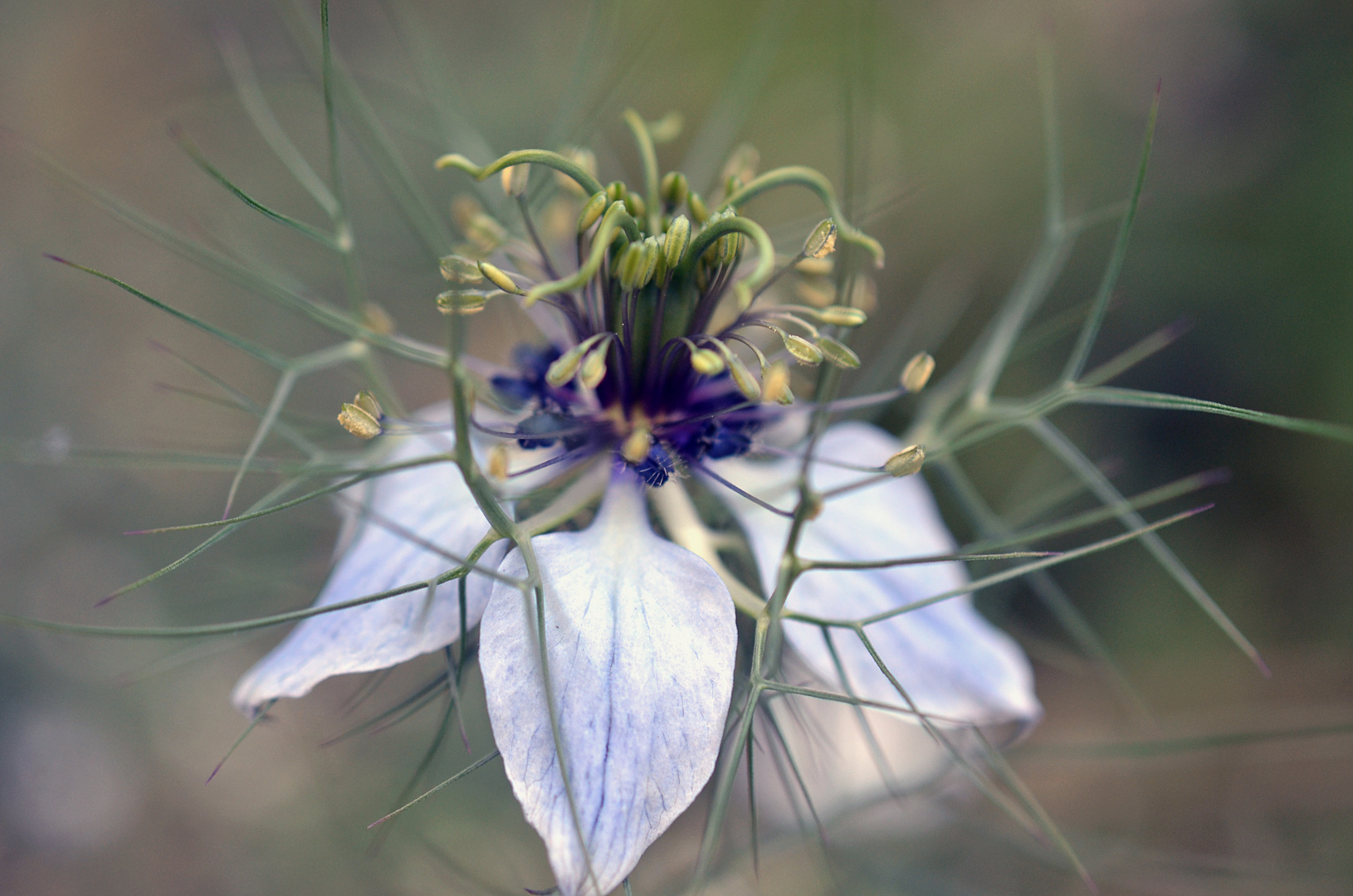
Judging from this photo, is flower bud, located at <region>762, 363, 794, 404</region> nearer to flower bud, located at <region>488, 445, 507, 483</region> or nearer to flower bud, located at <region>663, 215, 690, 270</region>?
flower bud, located at <region>663, 215, 690, 270</region>

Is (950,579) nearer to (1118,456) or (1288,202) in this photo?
(1118,456)

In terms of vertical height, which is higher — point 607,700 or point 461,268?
point 461,268

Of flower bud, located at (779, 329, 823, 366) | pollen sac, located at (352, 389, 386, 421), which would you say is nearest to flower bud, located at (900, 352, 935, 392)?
flower bud, located at (779, 329, 823, 366)

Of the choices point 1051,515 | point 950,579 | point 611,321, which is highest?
point 611,321

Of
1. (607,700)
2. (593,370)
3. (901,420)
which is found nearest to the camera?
(607,700)

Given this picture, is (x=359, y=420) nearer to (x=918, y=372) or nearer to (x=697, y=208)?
(x=697, y=208)

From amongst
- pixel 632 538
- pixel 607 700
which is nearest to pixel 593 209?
pixel 632 538

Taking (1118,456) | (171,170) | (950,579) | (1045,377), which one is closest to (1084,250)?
(1045,377)
